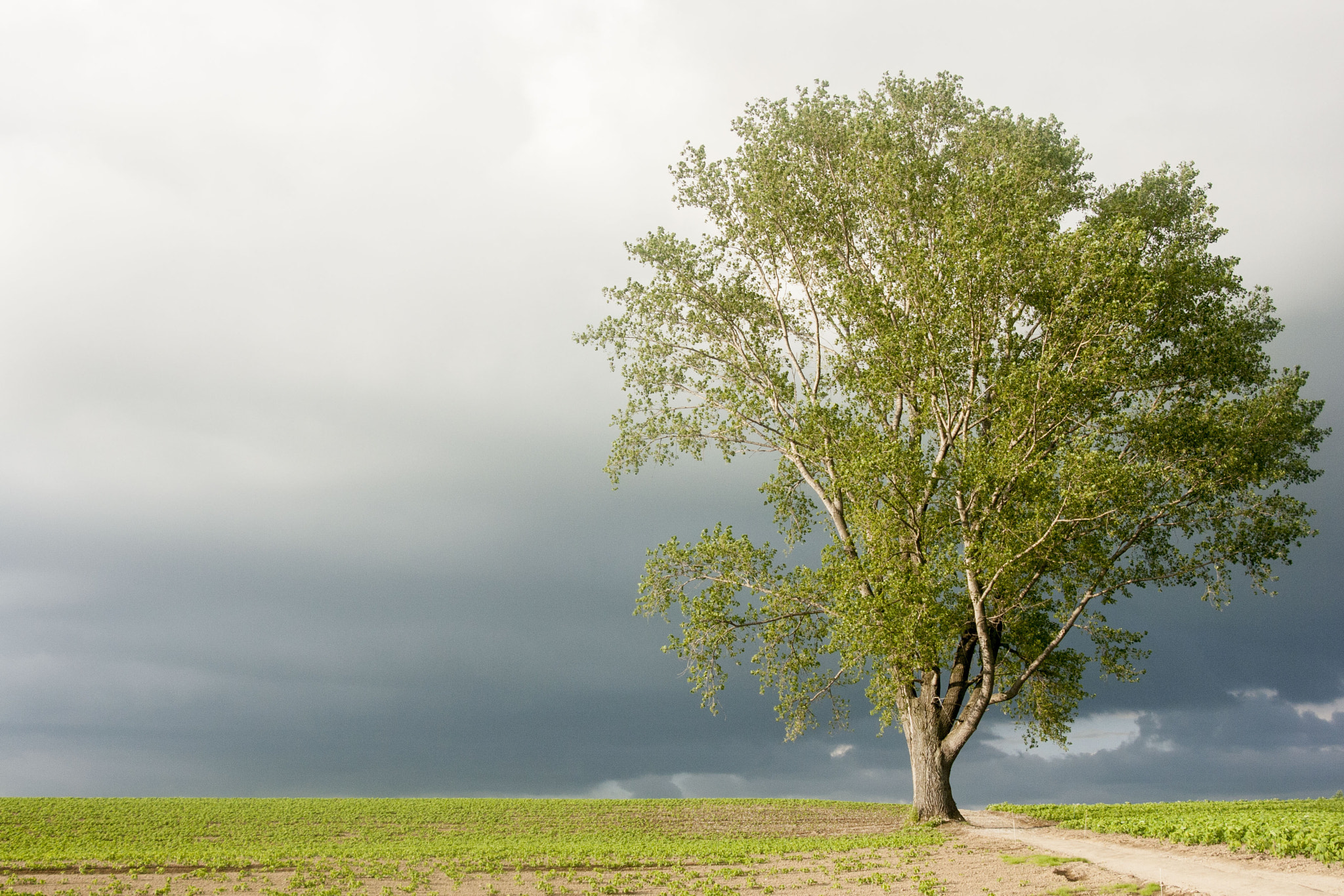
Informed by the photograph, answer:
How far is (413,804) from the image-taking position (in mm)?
43469

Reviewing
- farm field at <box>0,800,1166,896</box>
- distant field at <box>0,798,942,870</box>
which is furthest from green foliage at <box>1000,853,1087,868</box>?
distant field at <box>0,798,942,870</box>

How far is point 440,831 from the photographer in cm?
3425

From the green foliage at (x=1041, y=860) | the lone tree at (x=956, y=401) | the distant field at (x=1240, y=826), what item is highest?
the lone tree at (x=956, y=401)

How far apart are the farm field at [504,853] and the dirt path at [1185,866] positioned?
83 centimetres

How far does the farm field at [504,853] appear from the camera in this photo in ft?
64.6

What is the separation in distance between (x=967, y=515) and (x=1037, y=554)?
2.40m

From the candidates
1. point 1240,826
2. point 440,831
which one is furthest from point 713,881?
point 440,831

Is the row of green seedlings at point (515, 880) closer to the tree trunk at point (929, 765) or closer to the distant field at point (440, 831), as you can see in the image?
the distant field at point (440, 831)

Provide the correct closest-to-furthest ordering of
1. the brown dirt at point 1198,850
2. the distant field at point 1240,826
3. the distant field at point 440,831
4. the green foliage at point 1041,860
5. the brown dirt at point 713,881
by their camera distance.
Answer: the brown dirt at point 1198,850 → the brown dirt at point 713,881 → the distant field at point 1240,826 → the green foliage at point 1041,860 → the distant field at point 440,831

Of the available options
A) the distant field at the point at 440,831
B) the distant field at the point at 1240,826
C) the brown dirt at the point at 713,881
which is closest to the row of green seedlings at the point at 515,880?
the brown dirt at the point at 713,881

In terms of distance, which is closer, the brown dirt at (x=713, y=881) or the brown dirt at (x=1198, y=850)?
the brown dirt at (x=1198, y=850)

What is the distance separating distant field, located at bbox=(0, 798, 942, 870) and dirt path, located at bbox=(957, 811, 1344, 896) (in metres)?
3.09

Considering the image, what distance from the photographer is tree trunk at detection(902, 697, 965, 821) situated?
29078 millimetres

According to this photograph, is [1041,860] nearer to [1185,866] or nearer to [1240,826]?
[1185,866]
